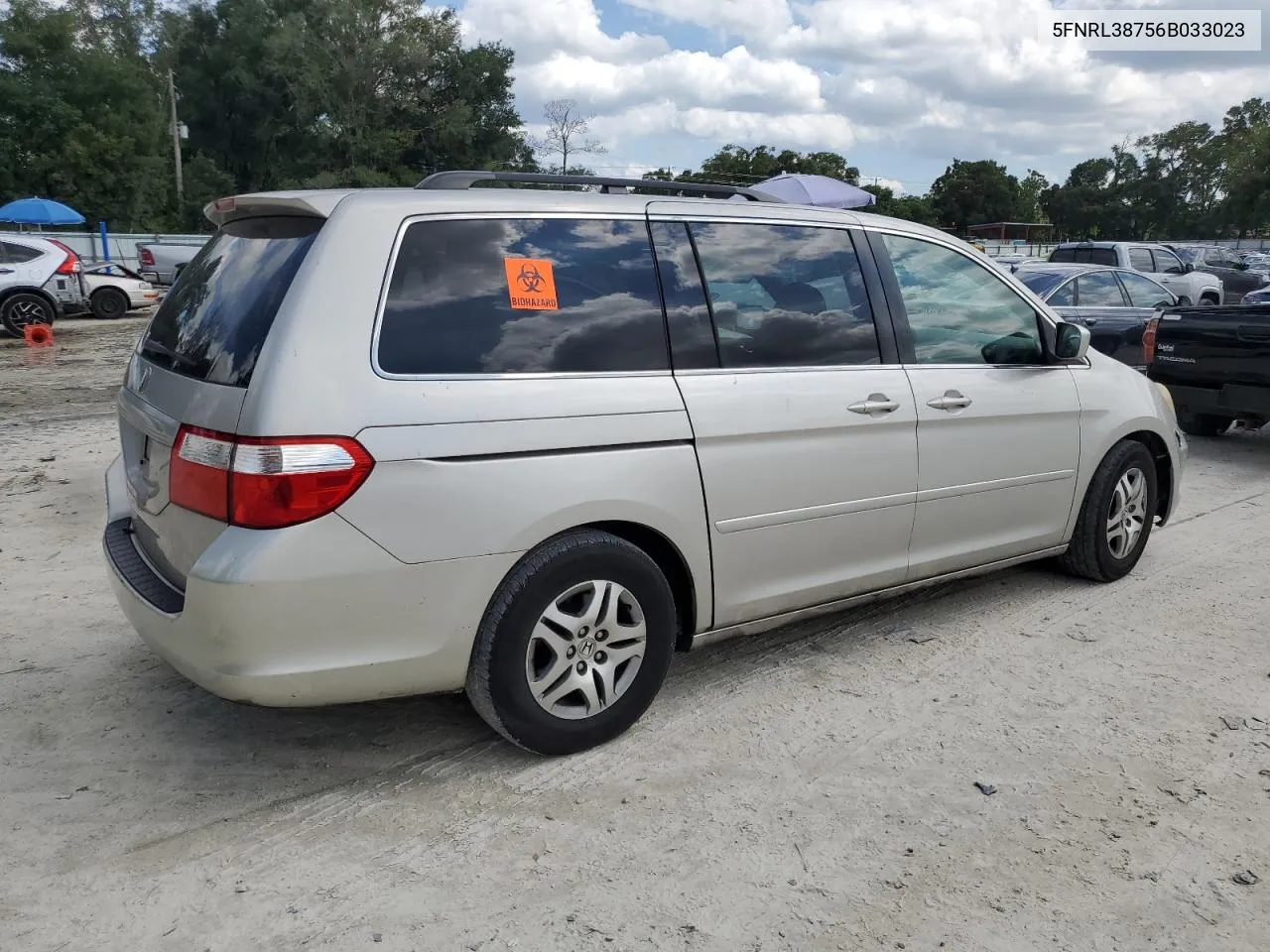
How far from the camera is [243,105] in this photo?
58.2 meters

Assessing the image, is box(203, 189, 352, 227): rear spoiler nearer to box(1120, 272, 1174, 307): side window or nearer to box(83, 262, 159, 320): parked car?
box(1120, 272, 1174, 307): side window

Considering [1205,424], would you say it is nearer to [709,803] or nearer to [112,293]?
[709,803]

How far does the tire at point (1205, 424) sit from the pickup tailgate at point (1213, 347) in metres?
0.72

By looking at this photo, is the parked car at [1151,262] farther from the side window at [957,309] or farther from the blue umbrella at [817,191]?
the side window at [957,309]

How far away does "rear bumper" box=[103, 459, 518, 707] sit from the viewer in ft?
9.18

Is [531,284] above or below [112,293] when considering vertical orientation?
below

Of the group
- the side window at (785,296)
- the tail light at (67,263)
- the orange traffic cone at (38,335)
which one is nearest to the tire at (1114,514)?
the side window at (785,296)

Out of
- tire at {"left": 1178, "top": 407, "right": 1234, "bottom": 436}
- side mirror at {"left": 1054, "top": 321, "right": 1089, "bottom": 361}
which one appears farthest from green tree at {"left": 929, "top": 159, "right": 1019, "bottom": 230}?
side mirror at {"left": 1054, "top": 321, "right": 1089, "bottom": 361}

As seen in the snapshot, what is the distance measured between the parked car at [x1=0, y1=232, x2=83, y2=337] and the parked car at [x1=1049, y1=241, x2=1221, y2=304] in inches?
672

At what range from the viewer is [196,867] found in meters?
2.82

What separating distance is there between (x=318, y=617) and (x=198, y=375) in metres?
0.87

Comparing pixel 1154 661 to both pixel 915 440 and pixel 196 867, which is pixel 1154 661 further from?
pixel 196 867

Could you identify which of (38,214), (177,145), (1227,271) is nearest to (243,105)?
(177,145)

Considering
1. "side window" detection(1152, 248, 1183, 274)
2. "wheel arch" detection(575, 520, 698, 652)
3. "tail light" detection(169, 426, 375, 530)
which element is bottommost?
"wheel arch" detection(575, 520, 698, 652)
